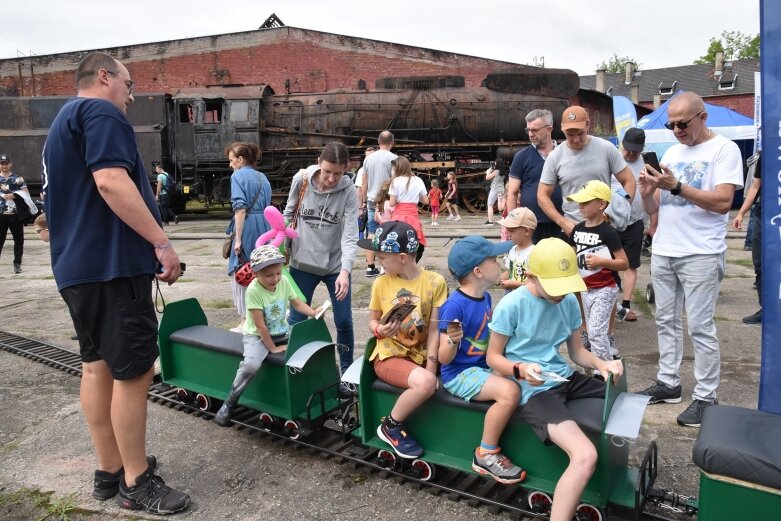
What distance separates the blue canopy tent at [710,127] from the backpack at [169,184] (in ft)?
41.7

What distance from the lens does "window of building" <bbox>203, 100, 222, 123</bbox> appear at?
18484 mm

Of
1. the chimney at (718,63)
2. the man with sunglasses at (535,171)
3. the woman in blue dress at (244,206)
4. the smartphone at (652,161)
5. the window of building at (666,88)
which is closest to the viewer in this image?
the smartphone at (652,161)

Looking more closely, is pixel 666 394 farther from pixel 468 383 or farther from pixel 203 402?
pixel 203 402

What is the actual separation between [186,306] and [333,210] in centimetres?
122

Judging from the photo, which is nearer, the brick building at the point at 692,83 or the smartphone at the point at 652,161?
the smartphone at the point at 652,161

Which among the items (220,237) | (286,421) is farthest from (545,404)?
(220,237)

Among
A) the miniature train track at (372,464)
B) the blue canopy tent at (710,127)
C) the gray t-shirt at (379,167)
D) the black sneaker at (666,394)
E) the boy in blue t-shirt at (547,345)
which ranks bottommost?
the miniature train track at (372,464)

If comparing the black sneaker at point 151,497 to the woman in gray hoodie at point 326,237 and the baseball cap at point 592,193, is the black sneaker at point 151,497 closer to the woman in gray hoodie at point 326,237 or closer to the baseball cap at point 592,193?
the woman in gray hoodie at point 326,237

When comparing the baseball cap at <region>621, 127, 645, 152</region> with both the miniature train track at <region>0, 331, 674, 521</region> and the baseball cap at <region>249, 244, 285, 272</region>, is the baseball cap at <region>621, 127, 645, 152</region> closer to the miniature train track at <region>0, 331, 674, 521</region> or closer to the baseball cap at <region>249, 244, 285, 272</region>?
the baseball cap at <region>249, 244, 285, 272</region>

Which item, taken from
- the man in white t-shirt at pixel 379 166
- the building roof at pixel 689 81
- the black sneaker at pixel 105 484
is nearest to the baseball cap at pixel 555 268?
the black sneaker at pixel 105 484

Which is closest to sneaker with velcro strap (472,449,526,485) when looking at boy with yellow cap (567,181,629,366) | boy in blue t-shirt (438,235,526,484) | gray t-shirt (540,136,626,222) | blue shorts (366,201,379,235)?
boy in blue t-shirt (438,235,526,484)

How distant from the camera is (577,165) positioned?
4.30 meters

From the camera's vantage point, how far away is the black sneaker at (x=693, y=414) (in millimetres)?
3436

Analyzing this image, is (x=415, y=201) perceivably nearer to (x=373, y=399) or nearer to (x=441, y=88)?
(x=373, y=399)
